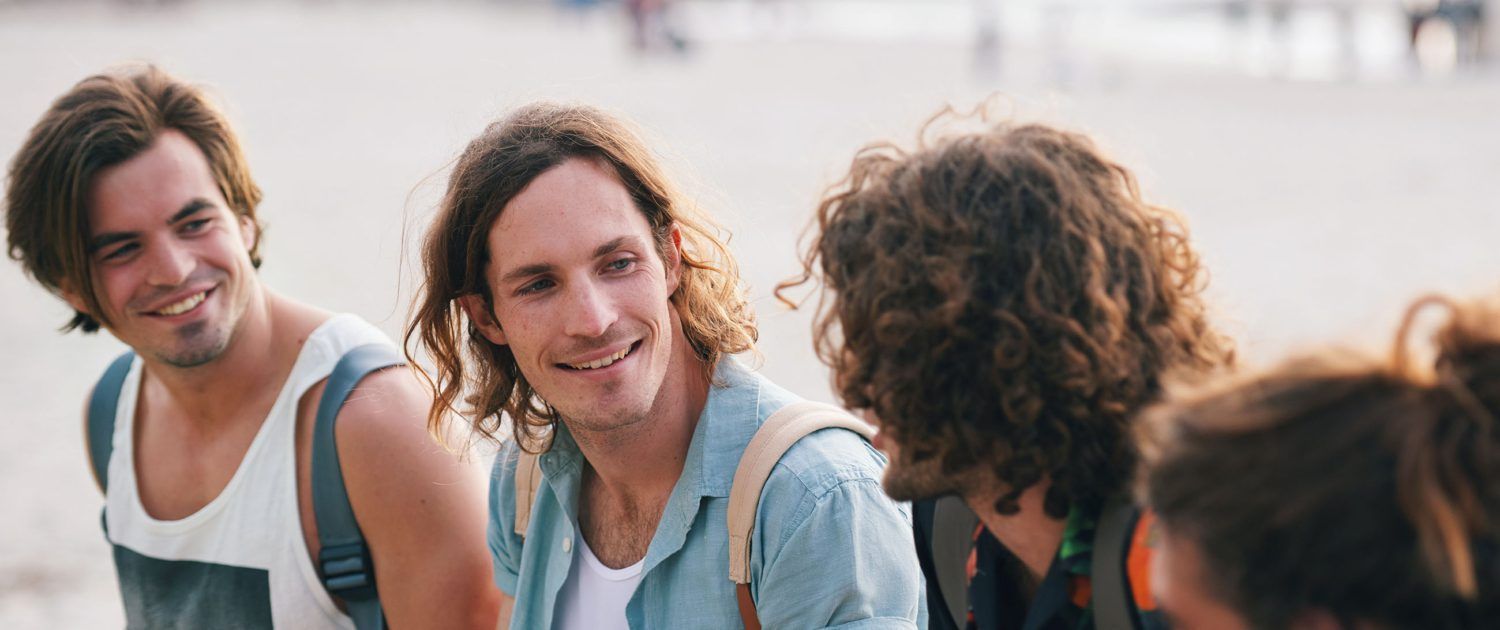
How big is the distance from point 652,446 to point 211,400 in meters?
1.22

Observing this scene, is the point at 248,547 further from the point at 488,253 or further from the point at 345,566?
the point at 488,253

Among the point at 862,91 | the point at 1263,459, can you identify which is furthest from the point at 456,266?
the point at 862,91

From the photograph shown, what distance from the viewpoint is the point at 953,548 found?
230 cm

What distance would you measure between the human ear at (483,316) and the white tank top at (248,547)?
0.48 meters

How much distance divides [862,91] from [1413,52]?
11.5m

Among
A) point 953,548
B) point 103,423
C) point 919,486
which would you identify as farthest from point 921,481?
point 103,423

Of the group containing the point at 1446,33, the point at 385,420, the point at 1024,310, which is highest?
the point at 1024,310

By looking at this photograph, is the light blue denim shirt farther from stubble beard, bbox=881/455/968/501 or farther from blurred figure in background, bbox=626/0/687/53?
blurred figure in background, bbox=626/0/687/53

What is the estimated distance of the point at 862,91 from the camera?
24.6 m

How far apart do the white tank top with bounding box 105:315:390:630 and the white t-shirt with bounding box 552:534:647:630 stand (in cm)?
65

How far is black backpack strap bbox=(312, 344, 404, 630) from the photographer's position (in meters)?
2.96

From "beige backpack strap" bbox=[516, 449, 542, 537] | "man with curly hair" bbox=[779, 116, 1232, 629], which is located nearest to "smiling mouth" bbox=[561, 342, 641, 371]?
"beige backpack strap" bbox=[516, 449, 542, 537]

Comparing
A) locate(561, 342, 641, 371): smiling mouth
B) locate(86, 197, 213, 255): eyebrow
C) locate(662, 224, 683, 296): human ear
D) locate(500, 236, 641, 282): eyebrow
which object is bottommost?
locate(561, 342, 641, 371): smiling mouth

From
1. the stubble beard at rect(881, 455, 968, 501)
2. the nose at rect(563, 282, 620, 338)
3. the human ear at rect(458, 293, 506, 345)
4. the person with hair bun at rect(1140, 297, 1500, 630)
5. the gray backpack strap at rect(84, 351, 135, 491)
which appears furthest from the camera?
the gray backpack strap at rect(84, 351, 135, 491)
